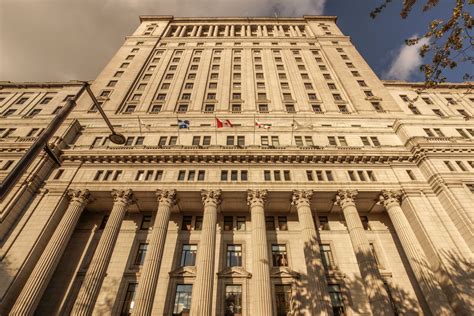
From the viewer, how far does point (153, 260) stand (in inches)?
921

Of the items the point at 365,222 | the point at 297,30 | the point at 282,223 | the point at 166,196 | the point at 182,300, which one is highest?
the point at 297,30

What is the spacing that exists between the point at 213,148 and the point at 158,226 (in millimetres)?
11366

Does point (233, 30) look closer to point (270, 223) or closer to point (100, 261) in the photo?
point (270, 223)

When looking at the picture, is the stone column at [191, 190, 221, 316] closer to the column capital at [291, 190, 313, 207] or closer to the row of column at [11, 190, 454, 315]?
the row of column at [11, 190, 454, 315]

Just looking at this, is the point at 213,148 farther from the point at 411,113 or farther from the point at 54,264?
the point at 411,113

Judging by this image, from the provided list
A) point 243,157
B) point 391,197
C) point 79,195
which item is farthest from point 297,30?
point 79,195

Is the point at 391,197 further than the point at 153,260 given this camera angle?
Yes

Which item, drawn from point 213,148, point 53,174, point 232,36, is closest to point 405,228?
point 213,148

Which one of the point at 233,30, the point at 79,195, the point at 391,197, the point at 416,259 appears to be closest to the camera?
the point at 416,259

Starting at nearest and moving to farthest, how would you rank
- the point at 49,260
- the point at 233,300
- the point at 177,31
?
Result: the point at 49,260 → the point at 233,300 → the point at 177,31

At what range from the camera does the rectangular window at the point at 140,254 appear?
2723 cm

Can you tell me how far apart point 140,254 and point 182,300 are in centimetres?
710

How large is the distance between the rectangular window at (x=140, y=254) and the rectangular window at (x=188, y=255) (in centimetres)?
425

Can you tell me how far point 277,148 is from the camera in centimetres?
3138
